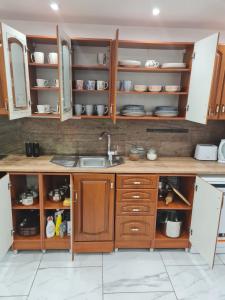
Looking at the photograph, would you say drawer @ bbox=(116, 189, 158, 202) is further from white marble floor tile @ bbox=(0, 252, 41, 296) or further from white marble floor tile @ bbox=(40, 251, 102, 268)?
white marble floor tile @ bbox=(0, 252, 41, 296)

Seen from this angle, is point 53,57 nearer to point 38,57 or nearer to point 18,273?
point 38,57

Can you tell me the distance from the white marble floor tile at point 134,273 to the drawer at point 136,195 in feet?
1.96

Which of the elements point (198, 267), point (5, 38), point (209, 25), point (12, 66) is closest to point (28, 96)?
point (12, 66)

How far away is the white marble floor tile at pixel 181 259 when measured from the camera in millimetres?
2160

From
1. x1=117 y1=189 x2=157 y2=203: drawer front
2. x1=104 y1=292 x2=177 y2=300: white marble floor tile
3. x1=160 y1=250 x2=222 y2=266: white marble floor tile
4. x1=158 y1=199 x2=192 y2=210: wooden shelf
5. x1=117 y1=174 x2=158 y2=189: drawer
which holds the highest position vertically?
x1=117 y1=174 x2=158 y2=189: drawer

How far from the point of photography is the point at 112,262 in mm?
2152

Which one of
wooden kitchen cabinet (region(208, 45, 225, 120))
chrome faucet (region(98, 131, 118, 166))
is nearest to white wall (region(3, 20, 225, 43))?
wooden kitchen cabinet (region(208, 45, 225, 120))

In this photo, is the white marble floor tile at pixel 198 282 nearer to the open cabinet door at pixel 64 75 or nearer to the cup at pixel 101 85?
the open cabinet door at pixel 64 75

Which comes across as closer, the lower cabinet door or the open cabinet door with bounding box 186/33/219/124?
the open cabinet door with bounding box 186/33/219/124

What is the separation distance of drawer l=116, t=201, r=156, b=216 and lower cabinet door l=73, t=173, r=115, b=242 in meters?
0.09

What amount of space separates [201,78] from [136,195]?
1.28m

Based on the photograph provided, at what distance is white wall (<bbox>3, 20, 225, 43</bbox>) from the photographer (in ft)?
7.64

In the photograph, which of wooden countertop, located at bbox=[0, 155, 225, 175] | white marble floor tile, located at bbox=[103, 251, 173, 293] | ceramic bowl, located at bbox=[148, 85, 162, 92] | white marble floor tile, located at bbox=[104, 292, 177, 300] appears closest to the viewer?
white marble floor tile, located at bbox=[104, 292, 177, 300]

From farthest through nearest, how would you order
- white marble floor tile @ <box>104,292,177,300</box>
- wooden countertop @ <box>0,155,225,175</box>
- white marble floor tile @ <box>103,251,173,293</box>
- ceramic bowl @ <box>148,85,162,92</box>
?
ceramic bowl @ <box>148,85,162,92</box> → wooden countertop @ <box>0,155,225,175</box> → white marble floor tile @ <box>103,251,173,293</box> → white marble floor tile @ <box>104,292,177,300</box>
